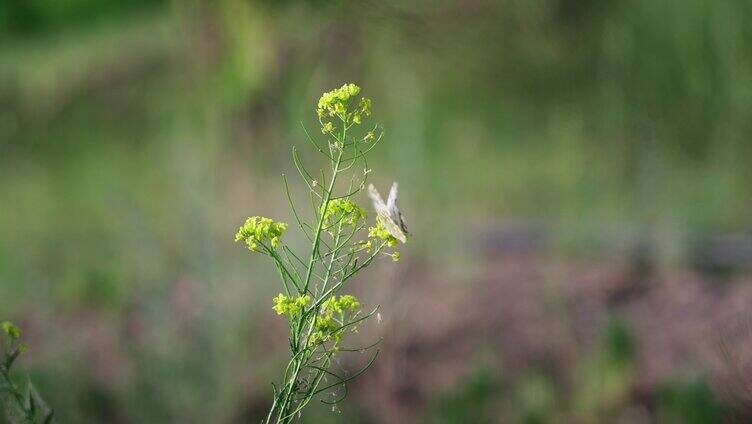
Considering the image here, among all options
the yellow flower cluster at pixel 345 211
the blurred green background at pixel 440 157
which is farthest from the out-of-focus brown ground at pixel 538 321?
the yellow flower cluster at pixel 345 211

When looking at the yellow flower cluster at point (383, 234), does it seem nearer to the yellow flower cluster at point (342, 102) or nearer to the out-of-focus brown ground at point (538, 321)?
the yellow flower cluster at point (342, 102)

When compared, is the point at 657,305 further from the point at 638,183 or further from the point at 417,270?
the point at 417,270

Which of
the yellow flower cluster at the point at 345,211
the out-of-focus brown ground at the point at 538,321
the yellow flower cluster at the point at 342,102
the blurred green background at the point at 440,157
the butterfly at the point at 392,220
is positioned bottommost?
the butterfly at the point at 392,220

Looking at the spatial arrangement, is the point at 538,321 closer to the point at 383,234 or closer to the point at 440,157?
the point at 440,157

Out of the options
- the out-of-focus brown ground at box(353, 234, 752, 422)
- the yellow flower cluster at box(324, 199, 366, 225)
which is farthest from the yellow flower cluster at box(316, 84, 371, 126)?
the out-of-focus brown ground at box(353, 234, 752, 422)

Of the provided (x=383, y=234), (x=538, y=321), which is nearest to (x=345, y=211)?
(x=383, y=234)

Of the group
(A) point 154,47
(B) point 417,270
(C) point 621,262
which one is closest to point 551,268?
(C) point 621,262

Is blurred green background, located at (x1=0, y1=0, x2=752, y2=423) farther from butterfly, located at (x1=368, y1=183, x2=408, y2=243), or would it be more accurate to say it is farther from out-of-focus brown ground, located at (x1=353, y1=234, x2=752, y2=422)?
butterfly, located at (x1=368, y1=183, x2=408, y2=243)

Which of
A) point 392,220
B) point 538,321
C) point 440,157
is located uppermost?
point 440,157
